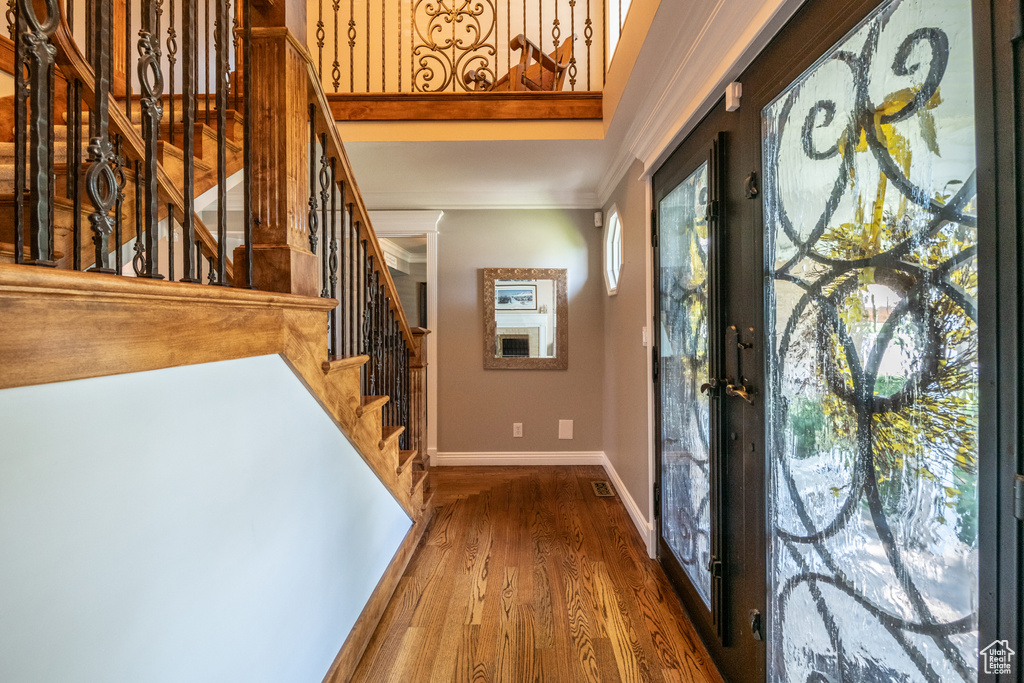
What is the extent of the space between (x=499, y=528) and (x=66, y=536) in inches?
94.9

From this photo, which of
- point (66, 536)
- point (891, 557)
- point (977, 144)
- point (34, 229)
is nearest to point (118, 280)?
point (34, 229)

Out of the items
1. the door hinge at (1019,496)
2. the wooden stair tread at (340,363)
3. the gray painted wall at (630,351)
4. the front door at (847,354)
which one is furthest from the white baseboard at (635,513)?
the door hinge at (1019,496)

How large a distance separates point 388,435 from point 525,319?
6.83 feet

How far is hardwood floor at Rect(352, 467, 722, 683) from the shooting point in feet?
5.65

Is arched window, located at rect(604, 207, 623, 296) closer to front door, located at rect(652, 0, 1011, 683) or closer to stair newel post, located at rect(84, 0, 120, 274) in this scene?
front door, located at rect(652, 0, 1011, 683)

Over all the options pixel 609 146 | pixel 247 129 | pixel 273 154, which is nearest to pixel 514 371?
pixel 609 146

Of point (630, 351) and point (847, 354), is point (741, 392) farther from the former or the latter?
point (630, 351)

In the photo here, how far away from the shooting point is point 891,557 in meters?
0.93

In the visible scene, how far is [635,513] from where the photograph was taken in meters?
2.89

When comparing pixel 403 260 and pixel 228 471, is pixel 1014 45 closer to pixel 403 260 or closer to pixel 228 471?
pixel 228 471

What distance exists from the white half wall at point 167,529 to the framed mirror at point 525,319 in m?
2.64

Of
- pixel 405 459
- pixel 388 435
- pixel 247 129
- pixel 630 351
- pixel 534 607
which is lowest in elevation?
pixel 534 607

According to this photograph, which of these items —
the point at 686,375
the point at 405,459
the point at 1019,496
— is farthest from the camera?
the point at 405,459

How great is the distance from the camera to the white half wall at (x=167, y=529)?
0.64 m
